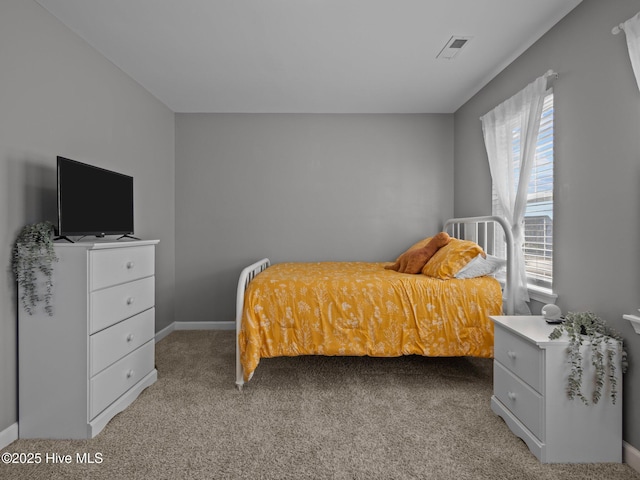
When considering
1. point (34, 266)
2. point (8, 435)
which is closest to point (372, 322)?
point (34, 266)

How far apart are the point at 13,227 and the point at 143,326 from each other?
955 mm

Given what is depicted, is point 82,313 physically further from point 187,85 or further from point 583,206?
point 583,206

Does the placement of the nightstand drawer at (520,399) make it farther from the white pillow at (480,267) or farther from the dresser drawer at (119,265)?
A: the dresser drawer at (119,265)

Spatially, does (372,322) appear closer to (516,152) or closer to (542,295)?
(542,295)

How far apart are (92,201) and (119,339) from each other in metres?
0.89

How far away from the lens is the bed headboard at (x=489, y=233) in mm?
2500

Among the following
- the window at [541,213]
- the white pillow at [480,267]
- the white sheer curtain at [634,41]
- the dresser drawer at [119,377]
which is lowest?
the dresser drawer at [119,377]

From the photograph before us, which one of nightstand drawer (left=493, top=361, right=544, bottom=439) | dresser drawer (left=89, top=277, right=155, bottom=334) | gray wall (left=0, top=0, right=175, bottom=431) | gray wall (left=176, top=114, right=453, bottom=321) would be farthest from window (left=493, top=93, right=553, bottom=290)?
gray wall (left=0, top=0, right=175, bottom=431)

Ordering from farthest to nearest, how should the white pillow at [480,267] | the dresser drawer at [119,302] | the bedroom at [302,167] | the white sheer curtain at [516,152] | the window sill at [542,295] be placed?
the white pillow at [480,267] < the white sheer curtain at [516,152] < the window sill at [542,295] < the dresser drawer at [119,302] < the bedroom at [302,167]

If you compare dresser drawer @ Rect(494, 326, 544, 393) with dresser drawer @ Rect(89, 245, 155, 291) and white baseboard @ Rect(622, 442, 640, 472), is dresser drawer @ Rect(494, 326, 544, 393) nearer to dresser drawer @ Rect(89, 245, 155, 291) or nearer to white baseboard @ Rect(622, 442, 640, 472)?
white baseboard @ Rect(622, 442, 640, 472)

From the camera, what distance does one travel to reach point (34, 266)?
1.83 meters

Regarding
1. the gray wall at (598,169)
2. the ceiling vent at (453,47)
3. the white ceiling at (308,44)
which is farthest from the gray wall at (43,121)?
the gray wall at (598,169)

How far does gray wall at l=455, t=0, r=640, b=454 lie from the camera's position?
5.56 ft

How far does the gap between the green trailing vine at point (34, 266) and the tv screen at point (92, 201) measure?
0.41ft
